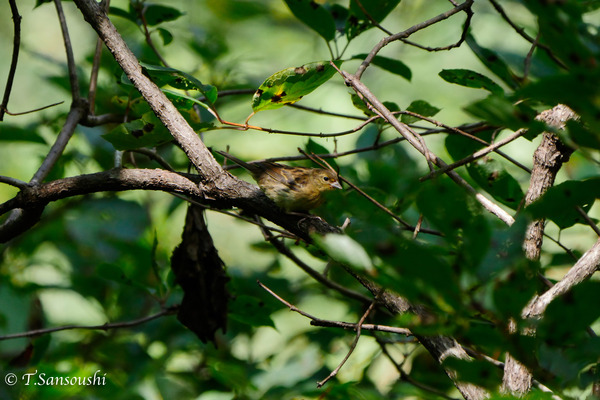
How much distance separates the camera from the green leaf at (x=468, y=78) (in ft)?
6.64

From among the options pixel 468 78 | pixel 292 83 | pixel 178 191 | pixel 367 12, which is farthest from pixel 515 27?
pixel 178 191

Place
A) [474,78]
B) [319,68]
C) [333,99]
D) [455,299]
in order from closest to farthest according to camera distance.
Result: [455,299], [319,68], [474,78], [333,99]

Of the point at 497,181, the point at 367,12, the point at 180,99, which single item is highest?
the point at 367,12

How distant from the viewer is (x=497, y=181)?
2.17m

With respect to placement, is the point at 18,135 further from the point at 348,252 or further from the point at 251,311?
the point at 348,252

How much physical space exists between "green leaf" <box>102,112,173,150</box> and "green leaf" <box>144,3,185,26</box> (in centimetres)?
115

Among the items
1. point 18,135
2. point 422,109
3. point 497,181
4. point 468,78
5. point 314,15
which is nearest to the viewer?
point 468,78

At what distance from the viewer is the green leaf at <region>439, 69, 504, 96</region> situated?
6.64 feet

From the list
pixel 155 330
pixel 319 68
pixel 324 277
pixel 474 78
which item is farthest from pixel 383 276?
pixel 155 330

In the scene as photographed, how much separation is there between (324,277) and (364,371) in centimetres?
62

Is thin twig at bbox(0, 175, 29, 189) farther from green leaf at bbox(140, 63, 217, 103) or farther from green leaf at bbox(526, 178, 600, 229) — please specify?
green leaf at bbox(526, 178, 600, 229)

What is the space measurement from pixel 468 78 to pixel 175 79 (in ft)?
3.25

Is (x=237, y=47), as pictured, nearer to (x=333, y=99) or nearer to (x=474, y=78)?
(x=333, y=99)

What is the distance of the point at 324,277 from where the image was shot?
251 cm
